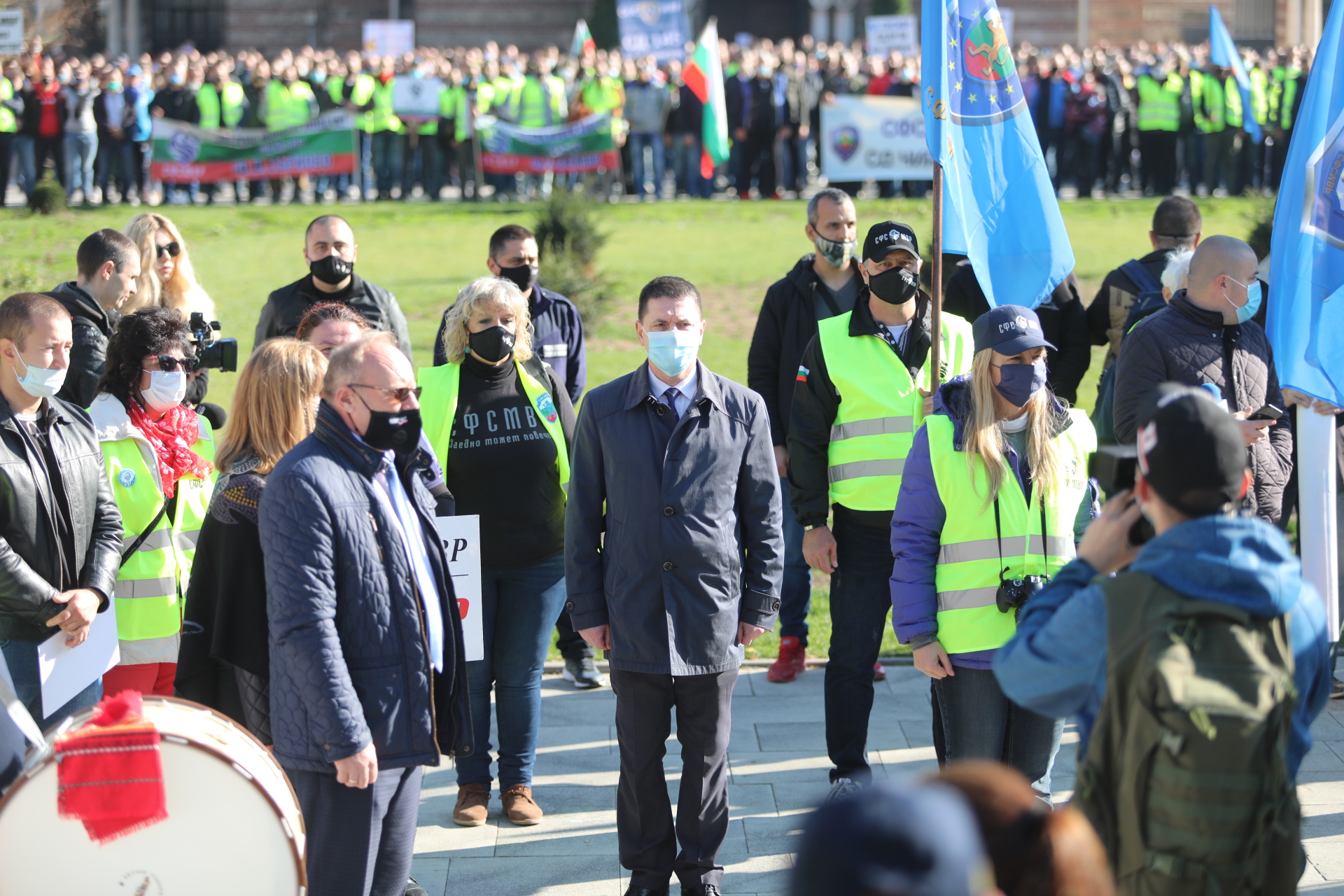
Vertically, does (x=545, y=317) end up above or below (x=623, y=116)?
below

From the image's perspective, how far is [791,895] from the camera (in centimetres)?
183

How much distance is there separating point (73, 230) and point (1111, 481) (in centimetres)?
1754

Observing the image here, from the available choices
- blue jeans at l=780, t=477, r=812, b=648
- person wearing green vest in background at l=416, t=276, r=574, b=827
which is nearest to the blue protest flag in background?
blue jeans at l=780, t=477, r=812, b=648

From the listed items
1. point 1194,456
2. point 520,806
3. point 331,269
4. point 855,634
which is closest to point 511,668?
point 520,806

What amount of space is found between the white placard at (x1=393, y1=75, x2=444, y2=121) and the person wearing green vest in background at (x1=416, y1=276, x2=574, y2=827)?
55.7ft

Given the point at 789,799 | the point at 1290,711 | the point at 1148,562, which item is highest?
the point at 1148,562

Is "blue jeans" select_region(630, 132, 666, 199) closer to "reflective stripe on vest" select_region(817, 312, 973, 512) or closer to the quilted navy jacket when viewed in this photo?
"reflective stripe on vest" select_region(817, 312, 973, 512)

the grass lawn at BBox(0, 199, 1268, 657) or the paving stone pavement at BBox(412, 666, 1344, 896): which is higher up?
the grass lawn at BBox(0, 199, 1268, 657)

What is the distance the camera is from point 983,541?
446 centimetres

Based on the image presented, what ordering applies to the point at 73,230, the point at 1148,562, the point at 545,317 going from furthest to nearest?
the point at 73,230 < the point at 545,317 < the point at 1148,562

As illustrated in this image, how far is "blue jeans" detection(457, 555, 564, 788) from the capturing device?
5590 mm

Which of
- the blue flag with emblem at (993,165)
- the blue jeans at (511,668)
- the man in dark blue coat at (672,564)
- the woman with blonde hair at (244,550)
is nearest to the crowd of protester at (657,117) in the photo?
the blue flag with emblem at (993,165)

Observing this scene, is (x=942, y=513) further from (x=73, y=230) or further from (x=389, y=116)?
Answer: (x=389, y=116)

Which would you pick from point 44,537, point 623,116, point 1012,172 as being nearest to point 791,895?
point 44,537
